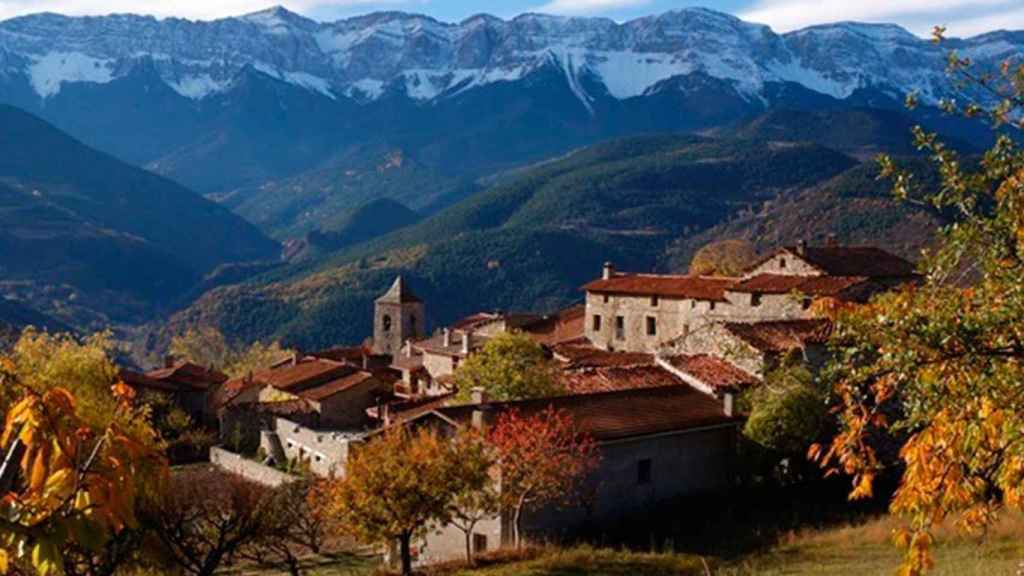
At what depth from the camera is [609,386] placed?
3709 centimetres

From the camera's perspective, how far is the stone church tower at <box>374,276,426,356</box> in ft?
264

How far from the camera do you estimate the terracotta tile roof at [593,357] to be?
159 ft

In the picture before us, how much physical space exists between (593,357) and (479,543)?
21961 millimetres

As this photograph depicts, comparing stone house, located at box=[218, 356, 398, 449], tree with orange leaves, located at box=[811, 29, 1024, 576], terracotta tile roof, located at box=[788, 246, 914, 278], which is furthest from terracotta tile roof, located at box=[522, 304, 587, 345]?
tree with orange leaves, located at box=[811, 29, 1024, 576]

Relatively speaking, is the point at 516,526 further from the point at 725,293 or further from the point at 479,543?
the point at 725,293

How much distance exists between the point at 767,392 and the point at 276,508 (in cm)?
1519

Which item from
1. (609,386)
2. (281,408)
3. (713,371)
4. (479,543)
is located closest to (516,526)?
(479,543)

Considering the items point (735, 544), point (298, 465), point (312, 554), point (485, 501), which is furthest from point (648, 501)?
point (298, 465)

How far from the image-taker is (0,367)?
674cm

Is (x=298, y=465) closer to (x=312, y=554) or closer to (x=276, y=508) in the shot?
(x=312, y=554)

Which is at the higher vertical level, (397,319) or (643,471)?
(397,319)

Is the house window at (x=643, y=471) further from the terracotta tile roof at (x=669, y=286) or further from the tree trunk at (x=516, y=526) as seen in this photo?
the terracotta tile roof at (x=669, y=286)

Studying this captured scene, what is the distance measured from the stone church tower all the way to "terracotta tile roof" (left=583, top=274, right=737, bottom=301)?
80.9 ft

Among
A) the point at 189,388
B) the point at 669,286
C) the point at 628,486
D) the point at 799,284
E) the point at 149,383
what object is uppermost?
the point at 669,286
